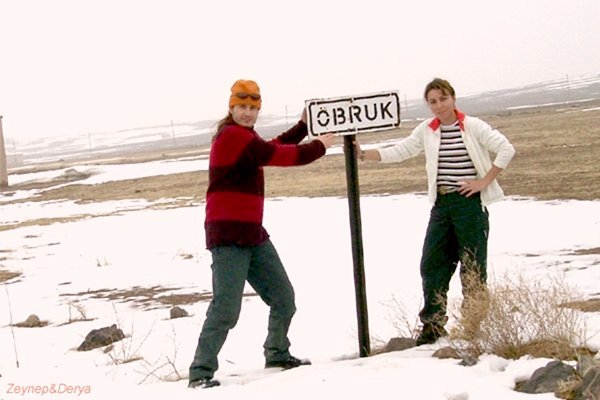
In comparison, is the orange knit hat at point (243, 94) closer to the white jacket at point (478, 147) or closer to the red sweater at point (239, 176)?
the red sweater at point (239, 176)

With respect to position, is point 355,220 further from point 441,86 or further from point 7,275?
point 7,275

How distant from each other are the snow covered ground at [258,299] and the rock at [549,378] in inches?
3.1

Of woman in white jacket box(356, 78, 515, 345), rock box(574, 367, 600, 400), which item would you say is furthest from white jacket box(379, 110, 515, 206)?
rock box(574, 367, 600, 400)

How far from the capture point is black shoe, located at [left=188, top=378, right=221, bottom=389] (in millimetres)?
5461

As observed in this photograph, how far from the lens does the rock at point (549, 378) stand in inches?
179

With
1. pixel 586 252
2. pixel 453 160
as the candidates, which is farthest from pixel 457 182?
pixel 586 252

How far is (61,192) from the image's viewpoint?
28.3 metres

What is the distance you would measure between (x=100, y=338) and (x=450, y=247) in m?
3.07

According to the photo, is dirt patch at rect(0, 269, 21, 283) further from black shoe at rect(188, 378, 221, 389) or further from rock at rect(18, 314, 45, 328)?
black shoe at rect(188, 378, 221, 389)

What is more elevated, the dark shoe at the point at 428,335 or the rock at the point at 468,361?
the rock at the point at 468,361

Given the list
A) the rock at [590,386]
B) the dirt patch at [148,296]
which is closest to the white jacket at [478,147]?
the rock at [590,386]

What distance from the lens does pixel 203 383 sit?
18.0ft

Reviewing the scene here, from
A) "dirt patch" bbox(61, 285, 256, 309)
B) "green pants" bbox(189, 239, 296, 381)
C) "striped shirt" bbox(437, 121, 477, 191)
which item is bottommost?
"dirt patch" bbox(61, 285, 256, 309)

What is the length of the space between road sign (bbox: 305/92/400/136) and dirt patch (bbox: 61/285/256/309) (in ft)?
12.7
